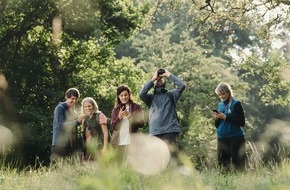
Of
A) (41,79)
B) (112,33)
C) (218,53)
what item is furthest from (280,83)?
(218,53)

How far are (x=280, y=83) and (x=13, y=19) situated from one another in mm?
12530

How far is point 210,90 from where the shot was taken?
4084cm

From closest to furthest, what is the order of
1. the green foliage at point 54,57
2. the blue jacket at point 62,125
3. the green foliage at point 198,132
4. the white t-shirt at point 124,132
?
1. the white t-shirt at point 124,132
2. the blue jacket at point 62,125
3. the green foliage at point 54,57
4. the green foliage at point 198,132

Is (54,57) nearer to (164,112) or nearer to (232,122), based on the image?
(164,112)

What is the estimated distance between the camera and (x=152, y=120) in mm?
8805

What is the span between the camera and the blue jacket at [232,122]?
339 inches

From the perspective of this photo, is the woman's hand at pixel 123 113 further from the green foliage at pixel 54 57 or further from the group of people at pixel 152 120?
the green foliage at pixel 54 57

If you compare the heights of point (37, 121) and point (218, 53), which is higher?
point (218, 53)

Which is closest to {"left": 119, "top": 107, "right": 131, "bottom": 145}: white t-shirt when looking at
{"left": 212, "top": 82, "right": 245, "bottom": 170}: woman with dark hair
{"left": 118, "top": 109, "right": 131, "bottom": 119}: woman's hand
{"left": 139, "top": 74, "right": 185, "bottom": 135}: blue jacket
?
{"left": 118, "top": 109, "right": 131, "bottom": 119}: woman's hand

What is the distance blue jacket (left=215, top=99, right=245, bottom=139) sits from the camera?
8602 mm

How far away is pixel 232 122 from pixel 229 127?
0.12 m

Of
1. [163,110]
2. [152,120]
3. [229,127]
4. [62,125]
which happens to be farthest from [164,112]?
[62,125]

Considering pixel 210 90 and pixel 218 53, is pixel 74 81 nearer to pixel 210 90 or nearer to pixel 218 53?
pixel 210 90

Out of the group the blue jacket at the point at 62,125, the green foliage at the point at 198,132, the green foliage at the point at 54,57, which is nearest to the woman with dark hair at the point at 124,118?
the blue jacket at the point at 62,125
